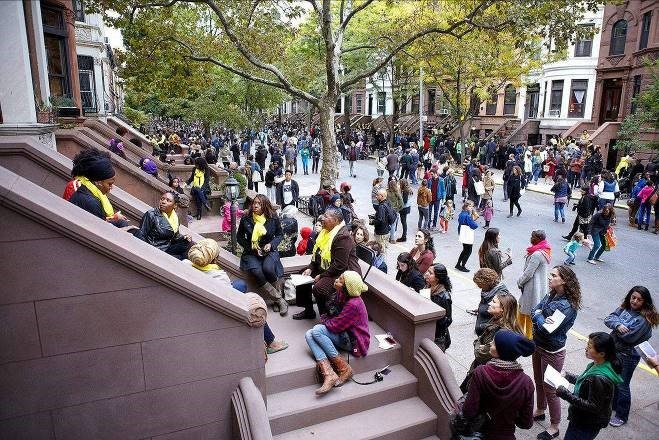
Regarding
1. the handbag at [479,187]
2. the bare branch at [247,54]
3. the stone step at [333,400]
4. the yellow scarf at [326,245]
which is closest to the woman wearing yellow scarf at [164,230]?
the yellow scarf at [326,245]

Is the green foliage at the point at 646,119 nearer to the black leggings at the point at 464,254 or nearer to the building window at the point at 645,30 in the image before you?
the building window at the point at 645,30

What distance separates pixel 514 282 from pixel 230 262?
6.97 meters

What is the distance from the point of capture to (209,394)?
5.05 m

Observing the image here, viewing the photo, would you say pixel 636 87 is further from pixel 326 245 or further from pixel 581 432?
pixel 581 432

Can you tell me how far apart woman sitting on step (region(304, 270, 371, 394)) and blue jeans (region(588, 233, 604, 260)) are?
9.22 m

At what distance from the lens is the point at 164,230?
6656mm

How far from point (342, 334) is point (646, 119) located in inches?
924

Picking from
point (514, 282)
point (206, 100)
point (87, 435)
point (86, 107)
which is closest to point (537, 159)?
point (514, 282)

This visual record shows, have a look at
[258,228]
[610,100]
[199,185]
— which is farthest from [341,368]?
[610,100]

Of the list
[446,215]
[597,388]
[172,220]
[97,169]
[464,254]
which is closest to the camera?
[597,388]

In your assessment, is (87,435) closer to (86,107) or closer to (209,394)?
(209,394)

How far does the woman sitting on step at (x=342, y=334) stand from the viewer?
5.59 meters

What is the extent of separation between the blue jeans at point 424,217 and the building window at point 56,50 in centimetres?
1255

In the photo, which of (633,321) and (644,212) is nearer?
(633,321)
